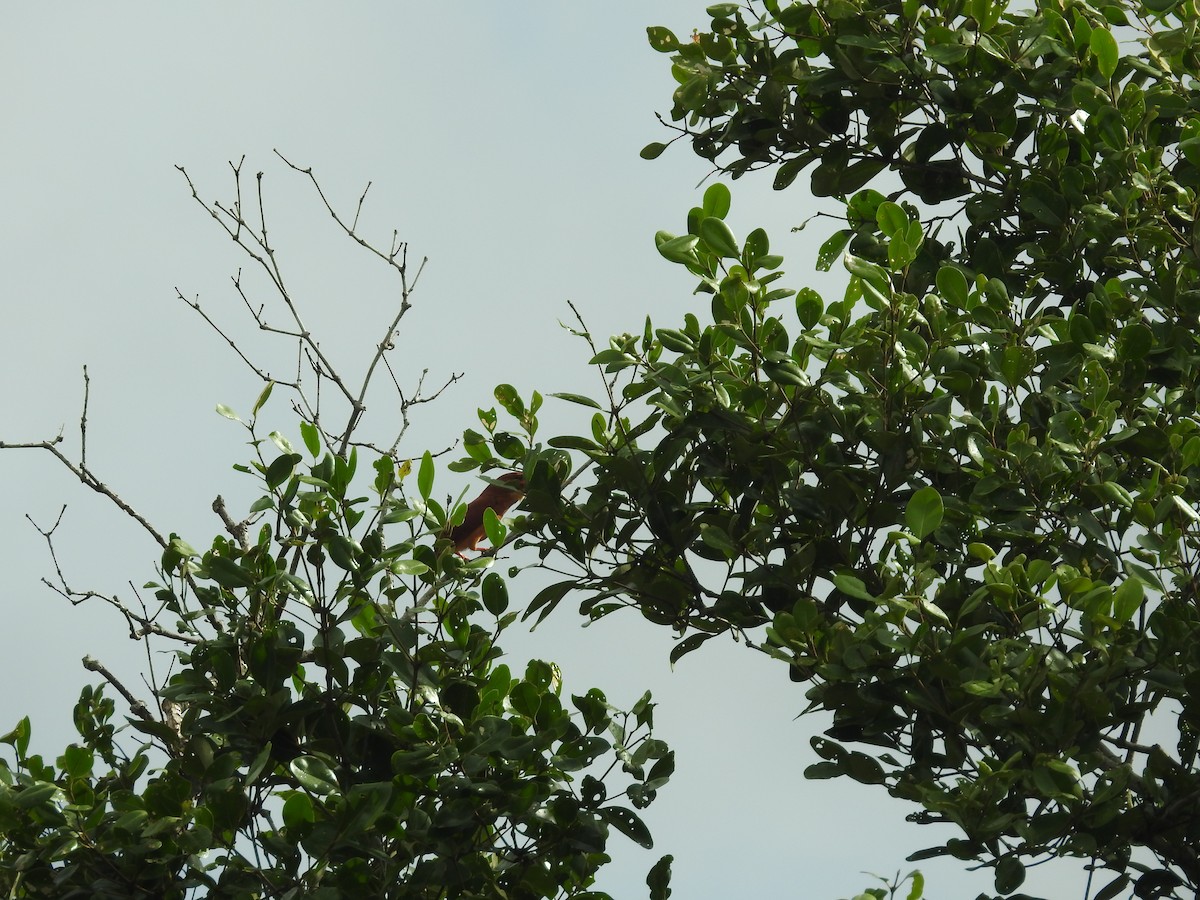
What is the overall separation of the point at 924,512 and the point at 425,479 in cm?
116

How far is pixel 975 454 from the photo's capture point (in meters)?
2.93

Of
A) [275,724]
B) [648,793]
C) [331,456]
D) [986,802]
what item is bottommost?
[986,802]

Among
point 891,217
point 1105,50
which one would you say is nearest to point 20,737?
point 891,217

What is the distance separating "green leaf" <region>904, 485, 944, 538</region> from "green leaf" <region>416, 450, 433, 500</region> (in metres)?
1.10

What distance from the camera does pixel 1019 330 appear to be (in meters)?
3.10

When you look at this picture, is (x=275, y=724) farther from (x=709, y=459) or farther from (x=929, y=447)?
(x=929, y=447)

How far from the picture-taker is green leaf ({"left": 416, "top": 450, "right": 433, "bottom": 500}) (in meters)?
3.11

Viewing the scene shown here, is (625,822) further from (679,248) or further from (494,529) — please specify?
(679,248)

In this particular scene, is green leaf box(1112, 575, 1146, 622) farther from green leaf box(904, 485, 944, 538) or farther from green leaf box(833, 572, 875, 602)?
green leaf box(833, 572, 875, 602)

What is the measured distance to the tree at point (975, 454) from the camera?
8.90 feet

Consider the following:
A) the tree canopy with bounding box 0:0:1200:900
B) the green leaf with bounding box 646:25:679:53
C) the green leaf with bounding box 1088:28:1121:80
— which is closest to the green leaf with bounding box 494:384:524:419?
the tree canopy with bounding box 0:0:1200:900

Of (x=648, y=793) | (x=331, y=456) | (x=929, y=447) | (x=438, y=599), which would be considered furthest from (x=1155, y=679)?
(x=331, y=456)

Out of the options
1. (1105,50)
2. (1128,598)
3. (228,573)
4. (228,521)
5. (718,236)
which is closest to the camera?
(1128,598)

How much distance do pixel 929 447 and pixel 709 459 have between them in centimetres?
51
